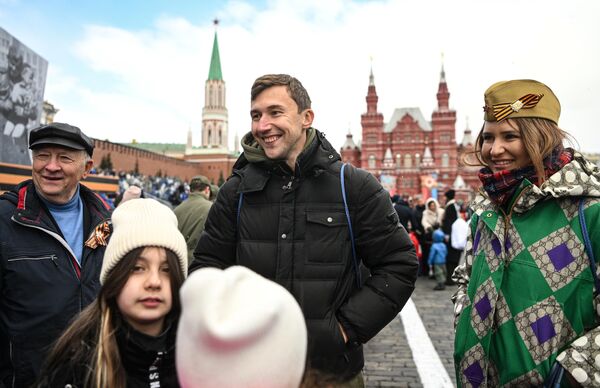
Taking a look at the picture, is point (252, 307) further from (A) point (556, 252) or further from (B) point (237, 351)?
(A) point (556, 252)

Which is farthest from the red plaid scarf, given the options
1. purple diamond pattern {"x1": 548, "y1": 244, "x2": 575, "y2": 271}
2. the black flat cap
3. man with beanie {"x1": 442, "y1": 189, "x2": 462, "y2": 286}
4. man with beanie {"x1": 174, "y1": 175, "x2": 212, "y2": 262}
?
man with beanie {"x1": 442, "y1": 189, "x2": 462, "y2": 286}

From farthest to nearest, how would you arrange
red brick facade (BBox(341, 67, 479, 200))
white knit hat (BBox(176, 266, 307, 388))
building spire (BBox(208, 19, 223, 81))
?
building spire (BBox(208, 19, 223, 81)) < red brick facade (BBox(341, 67, 479, 200)) < white knit hat (BBox(176, 266, 307, 388))

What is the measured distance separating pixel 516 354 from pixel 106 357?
5.24ft

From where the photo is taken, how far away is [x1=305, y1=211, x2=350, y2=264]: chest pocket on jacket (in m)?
2.03

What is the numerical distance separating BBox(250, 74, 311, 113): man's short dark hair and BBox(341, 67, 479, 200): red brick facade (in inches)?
2244

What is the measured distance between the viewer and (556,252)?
5.64 feet

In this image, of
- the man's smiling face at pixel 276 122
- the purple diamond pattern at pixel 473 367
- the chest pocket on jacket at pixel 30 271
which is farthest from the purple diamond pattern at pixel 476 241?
the chest pocket on jacket at pixel 30 271

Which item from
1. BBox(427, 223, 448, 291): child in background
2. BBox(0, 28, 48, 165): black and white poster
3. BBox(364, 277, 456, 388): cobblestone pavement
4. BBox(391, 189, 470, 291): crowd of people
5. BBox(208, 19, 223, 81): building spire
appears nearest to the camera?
BBox(364, 277, 456, 388): cobblestone pavement

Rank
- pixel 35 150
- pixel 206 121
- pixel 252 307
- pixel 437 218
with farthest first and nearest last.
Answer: pixel 206 121 → pixel 437 218 → pixel 35 150 → pixel 252 307

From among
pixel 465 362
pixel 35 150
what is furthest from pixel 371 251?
pixel 35 150

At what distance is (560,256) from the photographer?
171cm

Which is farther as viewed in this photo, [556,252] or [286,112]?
[286,112]

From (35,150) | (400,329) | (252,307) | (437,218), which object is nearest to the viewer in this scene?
(252,307)

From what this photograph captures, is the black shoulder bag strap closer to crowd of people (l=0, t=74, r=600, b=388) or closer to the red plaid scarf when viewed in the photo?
crowd of people (l=0, t=74, r=600, b=388)
